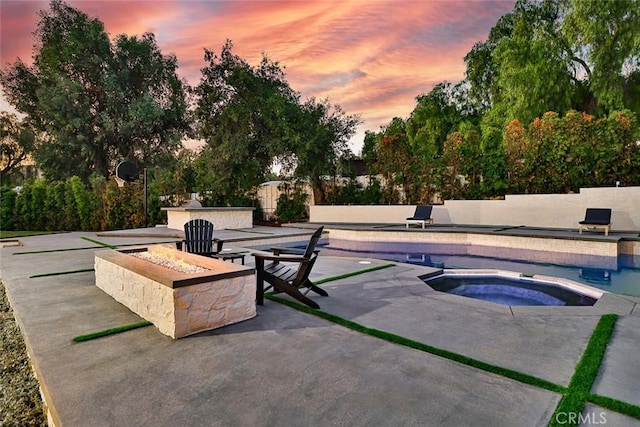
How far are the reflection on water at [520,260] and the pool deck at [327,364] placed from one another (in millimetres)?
2939

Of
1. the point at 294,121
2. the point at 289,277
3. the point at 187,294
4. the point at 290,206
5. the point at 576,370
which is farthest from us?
the point at 290,206

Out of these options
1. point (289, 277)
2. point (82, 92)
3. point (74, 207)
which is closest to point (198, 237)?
point (289, 277)

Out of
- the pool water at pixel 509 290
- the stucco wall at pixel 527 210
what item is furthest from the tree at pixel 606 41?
the pool water at pixel 509 290

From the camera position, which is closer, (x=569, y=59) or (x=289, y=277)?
(x=289, y=277)

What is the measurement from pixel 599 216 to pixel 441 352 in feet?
31.6

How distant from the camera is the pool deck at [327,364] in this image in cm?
197

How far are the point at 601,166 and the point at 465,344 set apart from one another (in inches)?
464

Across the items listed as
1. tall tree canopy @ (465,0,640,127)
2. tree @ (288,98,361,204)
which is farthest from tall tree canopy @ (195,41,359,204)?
tall tree canopy @ (465,0,640,127)

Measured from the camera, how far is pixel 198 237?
5.55 meters

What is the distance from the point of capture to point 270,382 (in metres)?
2.29

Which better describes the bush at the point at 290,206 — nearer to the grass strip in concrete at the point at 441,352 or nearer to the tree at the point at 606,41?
the grass strip in concrete at the point at 441,352

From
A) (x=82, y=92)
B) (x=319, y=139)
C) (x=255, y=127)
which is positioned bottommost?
(x=319, y=139)

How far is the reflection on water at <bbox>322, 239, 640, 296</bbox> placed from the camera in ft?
21.4

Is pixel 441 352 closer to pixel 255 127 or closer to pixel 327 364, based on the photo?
pixel 327 364
